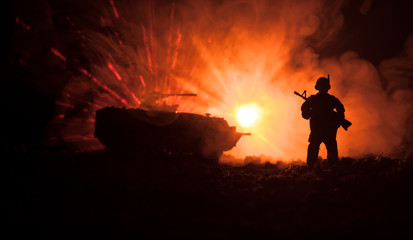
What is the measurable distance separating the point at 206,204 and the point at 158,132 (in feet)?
16.1

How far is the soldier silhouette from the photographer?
5820 millimetres

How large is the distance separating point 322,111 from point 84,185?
5.43 metres

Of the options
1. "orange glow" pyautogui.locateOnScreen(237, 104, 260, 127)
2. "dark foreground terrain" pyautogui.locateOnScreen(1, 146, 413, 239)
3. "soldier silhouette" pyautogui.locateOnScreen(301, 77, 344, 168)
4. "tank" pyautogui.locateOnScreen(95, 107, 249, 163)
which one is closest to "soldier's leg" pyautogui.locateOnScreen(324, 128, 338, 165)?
"soldier silhouette" pyautogui.locateOnScreen(301, 77, 344, 168)

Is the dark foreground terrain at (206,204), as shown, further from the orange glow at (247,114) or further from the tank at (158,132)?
the orange glow at (247,114)

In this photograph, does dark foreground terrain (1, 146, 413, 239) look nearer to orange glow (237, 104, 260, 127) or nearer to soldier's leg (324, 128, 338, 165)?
soldier's leg (324, 128, 338, 165)

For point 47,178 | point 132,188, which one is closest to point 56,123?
point 47,178

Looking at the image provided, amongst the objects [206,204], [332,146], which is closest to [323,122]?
[332,146]

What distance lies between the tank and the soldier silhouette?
3187 mm

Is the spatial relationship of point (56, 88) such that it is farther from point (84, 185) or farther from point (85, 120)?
point (84, 185)

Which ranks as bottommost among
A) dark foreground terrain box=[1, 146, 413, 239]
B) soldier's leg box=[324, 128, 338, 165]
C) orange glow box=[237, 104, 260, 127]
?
dark foreground terrain box=[1, 146, 413, 239]

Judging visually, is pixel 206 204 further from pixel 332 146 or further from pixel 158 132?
pixel 158 132

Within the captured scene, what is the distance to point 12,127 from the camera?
1188 cm

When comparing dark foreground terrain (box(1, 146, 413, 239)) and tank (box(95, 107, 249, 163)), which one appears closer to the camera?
dark foreground terrain (box(1, 146, 413, 239))

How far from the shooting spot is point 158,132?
796cm
